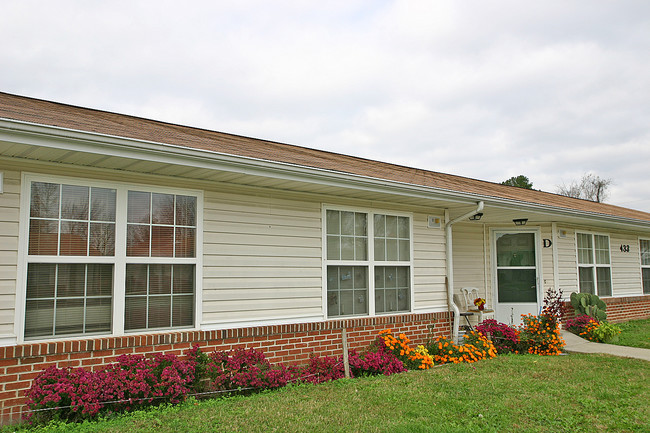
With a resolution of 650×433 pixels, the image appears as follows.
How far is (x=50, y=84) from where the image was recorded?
23266mm

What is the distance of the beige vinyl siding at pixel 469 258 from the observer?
1012 cm

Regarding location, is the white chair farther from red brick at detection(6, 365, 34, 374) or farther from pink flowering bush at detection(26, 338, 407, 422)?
red brick at detection(6, 365, 34, 374)

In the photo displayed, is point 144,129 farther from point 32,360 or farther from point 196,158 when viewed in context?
point 32,360

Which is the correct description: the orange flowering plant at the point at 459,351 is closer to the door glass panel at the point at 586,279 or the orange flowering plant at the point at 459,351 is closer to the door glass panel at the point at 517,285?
the door glass panel at the point at 517,285

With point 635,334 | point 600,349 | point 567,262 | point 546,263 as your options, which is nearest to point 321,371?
point 600,349

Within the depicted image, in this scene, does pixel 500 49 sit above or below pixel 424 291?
above

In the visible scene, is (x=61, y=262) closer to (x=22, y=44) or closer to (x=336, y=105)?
(x=22, y=44)

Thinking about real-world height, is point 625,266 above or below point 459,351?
above

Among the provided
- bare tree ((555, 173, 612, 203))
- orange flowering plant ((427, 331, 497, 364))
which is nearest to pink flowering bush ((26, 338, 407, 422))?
orange flowering plant ((427, 331, 497, 364))

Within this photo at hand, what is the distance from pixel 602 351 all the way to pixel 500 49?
8.11m

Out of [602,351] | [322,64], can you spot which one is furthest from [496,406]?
[322,64]

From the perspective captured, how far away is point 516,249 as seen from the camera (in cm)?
1047

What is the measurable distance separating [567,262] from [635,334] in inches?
72.8

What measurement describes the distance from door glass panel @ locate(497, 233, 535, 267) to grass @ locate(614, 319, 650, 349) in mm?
2120
